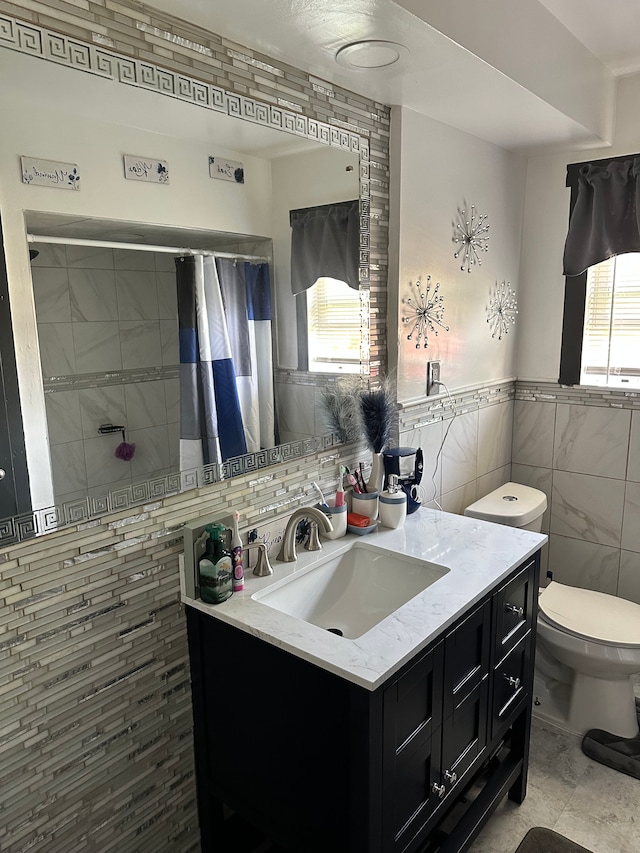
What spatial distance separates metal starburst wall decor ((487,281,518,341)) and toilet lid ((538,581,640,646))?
1.09m

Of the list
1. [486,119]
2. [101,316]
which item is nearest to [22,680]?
[101,316]

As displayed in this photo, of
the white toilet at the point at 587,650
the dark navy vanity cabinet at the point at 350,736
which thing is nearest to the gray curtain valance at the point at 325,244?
the dark navy vanity cabinet at the point at 350,736

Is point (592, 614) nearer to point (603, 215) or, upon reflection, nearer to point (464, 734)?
point (464, 734)

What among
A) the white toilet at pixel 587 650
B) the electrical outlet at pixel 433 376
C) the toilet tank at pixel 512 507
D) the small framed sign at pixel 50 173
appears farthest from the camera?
the toilet tank at pixel 512 507

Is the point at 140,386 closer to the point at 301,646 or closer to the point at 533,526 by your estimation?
the point at 301,646

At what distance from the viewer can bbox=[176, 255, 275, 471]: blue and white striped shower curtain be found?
4.75 ft

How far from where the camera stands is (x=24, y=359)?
1.15m

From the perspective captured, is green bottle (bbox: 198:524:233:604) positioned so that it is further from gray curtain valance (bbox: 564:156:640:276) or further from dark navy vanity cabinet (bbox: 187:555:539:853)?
gray curtain valance (bbox: 564:156:640:276)

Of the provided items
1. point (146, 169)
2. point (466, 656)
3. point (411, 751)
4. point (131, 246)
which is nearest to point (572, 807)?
point (466, 656)

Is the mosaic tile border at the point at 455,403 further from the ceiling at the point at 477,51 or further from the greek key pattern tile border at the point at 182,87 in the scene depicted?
the ceiling at the point at 477,51

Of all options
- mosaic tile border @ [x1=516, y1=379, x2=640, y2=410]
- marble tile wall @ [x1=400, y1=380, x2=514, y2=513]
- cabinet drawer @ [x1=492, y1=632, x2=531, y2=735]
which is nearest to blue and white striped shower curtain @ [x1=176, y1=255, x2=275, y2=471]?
marble tile wall @ [x1=400, y1=380, x2=514, y2=513]

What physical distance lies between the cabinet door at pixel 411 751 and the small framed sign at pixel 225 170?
4.00 ft

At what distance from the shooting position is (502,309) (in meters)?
2.63

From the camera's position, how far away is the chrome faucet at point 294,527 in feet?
5.33
